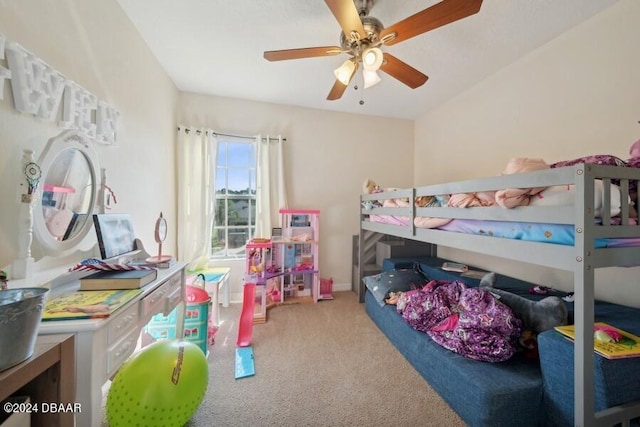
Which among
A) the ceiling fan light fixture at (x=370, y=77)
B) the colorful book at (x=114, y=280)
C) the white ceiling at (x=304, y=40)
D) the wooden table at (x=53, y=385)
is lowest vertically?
the wooden table at (x=53, y=385)

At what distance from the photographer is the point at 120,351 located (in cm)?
96

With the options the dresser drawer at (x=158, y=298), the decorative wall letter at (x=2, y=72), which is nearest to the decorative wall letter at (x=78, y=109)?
the decorative wall letter at (x=2, y=72)

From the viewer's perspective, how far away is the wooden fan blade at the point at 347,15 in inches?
47.3

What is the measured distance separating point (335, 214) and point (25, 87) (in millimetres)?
2863

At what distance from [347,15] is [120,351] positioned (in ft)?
6.34

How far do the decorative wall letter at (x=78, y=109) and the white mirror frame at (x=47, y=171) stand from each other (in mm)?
56

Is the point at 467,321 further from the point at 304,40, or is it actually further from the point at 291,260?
the point at 304,40

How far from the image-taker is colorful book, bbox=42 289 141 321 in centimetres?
83

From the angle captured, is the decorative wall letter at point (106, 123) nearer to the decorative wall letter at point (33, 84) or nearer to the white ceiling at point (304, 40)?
the decorative wall letter at point (33, 84)

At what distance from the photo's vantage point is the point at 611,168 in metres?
0.94

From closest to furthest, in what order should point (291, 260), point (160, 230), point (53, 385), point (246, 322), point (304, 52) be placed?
1. point (53, 385)
2. point (304, 52)
3. point (160, 230)
4. point (246, 322)
5. point (291, 260)

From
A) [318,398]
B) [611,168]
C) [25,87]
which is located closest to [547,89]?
[611,168]

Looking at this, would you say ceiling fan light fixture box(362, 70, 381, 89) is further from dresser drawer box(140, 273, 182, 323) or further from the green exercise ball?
the green exercise ball

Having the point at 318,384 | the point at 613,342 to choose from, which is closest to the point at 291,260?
the point at 318,384
